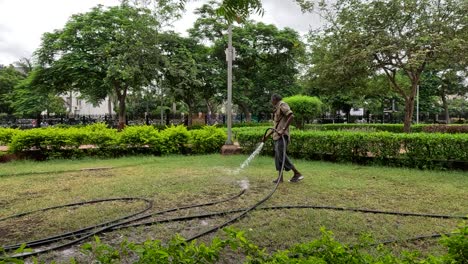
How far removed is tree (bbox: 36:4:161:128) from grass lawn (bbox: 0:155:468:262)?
874 cm

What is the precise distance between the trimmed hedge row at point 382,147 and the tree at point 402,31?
393cm

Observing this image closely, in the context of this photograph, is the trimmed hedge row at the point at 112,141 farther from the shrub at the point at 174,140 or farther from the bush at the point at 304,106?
the bush at the point at 304,106

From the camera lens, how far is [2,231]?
411 cm

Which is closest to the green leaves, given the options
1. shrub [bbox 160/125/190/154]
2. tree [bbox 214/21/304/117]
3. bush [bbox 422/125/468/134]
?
shrub [bbox 160/125/190/154]

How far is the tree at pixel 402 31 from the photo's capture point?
37.7 feet

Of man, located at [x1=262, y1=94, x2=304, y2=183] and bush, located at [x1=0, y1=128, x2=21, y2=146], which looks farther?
bush, located at [x1=0, y1=128, x2=21, y2=146]

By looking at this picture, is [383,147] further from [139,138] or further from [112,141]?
[112,141]

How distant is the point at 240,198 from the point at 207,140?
5.93 m

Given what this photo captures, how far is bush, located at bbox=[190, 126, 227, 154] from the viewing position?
37.1 ft

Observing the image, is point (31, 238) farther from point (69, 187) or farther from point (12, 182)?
point (12, 182)

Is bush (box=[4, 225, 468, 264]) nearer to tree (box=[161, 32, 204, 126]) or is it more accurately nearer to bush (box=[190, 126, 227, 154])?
bush (box=[190, 126, 227, 154])

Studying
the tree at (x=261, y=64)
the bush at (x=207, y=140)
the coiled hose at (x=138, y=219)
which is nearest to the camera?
the coiled hose at (x=138, y=219)

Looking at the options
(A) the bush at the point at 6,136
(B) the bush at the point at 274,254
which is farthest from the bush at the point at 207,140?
(B) the bush at the point at 274,254

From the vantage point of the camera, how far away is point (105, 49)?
681 inches
